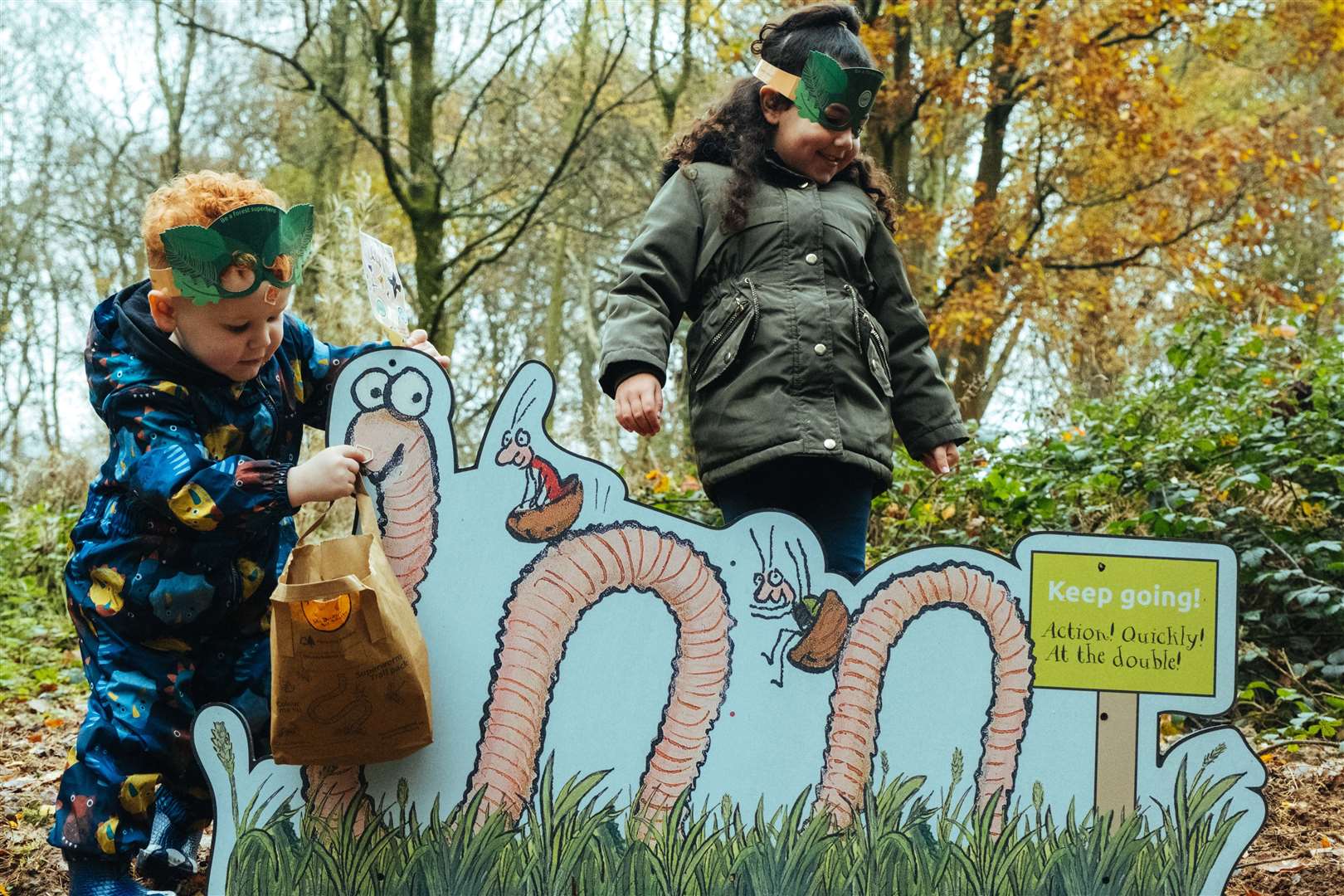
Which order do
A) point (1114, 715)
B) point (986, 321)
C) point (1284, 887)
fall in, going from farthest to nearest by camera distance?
point (986, 321), point (1284, 887), point (1114, 715)

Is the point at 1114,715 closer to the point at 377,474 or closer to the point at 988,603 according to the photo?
the point at 988,603

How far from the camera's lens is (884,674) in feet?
7.08

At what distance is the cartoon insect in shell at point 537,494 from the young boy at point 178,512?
279mm

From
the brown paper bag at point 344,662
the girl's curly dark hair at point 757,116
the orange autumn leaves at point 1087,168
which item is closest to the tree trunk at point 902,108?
the orange autumn leaves at point 1087,168

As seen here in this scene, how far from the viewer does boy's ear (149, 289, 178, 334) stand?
2174mm

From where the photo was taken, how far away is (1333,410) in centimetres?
475

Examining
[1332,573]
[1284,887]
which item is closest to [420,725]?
[1284,887]

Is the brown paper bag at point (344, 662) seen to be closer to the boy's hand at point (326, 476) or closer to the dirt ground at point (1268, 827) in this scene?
the boy's hand at point (326, 476)

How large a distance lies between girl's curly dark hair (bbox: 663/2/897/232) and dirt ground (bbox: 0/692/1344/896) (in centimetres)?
172

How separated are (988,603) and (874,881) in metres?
0.54

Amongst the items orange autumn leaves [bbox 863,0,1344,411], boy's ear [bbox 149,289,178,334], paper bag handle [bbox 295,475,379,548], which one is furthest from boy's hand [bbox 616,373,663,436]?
orange autumn leaves [bbox 863,0,1344,411]

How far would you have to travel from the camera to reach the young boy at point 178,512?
208 cm

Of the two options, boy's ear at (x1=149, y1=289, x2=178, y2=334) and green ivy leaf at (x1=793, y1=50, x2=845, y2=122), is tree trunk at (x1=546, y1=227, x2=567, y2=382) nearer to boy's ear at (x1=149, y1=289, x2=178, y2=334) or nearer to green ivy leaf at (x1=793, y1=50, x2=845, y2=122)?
green ivy leaf at (x1=793, y1=50, x2=845, y2=122)

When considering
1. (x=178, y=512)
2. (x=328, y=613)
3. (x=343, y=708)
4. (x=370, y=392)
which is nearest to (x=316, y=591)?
(x=328, y=613)
